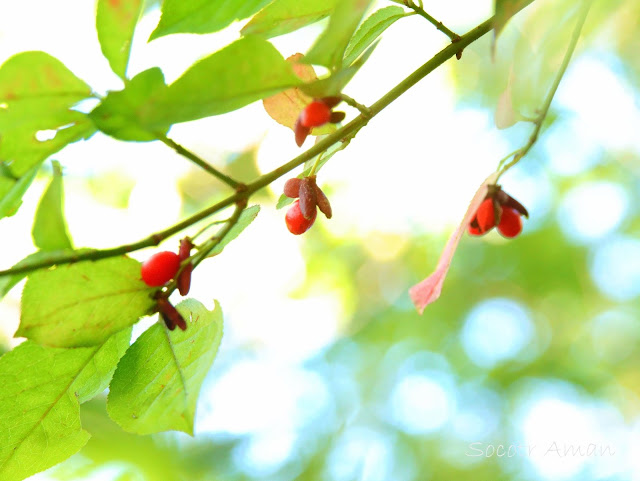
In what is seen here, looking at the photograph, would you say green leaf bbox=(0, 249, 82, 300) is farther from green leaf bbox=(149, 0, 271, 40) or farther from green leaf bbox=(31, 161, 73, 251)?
green leaf bbox=(149, 0, 271, 40)

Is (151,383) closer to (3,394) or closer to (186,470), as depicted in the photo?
(3,394)

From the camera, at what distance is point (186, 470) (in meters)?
3.82

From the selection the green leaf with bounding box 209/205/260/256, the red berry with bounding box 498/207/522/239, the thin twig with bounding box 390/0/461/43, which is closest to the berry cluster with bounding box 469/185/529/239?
the red berry with bounding box 498/207/522/239

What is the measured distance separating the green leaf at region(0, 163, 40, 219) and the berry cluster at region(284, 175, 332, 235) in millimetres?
262

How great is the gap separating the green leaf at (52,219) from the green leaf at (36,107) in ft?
0.16

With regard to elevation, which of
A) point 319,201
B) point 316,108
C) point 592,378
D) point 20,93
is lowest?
point 592,378

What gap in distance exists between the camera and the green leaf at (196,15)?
2.08 ft

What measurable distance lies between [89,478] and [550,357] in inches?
126

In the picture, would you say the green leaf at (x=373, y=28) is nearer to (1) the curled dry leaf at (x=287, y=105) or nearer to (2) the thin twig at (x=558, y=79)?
(1) the curled dry leaf at (x=287, y=105)

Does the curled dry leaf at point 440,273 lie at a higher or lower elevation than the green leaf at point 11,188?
lower

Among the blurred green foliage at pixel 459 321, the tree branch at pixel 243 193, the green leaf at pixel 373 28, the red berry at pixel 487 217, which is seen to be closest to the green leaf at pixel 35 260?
the tree branch at pixel 243 193

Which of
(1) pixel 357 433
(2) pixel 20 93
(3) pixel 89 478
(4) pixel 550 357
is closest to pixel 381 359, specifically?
(1) pixel 357 433

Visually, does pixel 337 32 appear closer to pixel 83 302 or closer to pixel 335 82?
pixel 335 82

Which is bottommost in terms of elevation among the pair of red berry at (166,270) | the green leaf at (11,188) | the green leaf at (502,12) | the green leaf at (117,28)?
the pair of red berry at (166,270)
